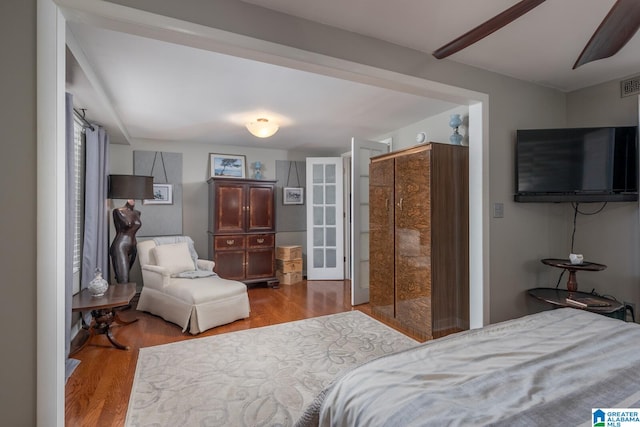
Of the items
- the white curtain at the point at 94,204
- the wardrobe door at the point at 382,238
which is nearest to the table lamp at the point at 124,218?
the white curtain at the point at 94,204

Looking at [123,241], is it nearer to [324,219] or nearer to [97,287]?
[97,287]

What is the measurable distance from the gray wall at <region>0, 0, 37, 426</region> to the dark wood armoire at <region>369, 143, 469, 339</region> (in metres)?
2.64

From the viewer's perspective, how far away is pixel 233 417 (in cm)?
185

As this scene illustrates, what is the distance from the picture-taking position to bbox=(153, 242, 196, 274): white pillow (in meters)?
3.78

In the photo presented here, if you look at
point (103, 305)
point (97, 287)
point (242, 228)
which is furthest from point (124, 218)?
point (242, 228)

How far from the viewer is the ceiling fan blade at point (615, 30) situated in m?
1.26

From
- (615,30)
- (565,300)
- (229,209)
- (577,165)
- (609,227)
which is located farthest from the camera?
(229,209)

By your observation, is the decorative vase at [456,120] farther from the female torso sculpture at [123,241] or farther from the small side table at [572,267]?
the female torso sculpture at [123,241]

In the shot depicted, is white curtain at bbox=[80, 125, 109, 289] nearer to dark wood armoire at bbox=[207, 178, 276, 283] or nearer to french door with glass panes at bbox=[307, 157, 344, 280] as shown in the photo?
dark wood armoire at bbox=[207, 178, 276, 283]

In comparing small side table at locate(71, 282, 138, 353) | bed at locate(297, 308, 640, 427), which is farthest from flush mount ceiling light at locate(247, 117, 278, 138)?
bed at locate(297, 308, 640, 427)

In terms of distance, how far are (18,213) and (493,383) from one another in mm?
1866

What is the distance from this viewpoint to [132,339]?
9.72 feet

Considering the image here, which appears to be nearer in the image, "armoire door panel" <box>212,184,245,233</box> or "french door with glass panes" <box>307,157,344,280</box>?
"armoire door panel" <box>212,184,245,233</box>

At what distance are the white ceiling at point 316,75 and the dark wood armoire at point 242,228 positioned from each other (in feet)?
3.34
